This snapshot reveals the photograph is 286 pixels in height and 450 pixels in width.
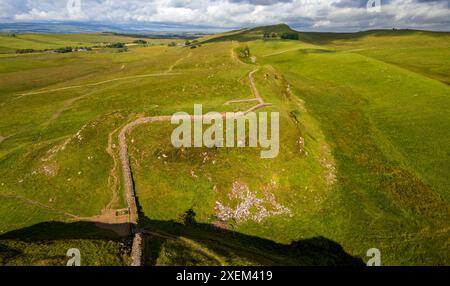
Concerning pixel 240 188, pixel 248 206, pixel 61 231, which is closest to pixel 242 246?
pixel 248 206

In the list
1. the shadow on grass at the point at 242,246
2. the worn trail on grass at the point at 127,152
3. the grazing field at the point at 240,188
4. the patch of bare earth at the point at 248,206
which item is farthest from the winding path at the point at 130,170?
the patch of bare earth at the point at 248,206

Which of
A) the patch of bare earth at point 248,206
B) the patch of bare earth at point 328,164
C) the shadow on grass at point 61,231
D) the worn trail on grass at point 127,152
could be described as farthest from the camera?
the patch of bare earth at point 328,164

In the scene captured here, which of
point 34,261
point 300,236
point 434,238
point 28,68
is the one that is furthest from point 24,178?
point 28,68

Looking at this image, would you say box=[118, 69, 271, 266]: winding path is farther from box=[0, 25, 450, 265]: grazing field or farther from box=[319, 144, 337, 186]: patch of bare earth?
box=[319, 144, 337, 186]: patch of bare earth

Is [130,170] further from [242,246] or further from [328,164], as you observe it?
[328,164]

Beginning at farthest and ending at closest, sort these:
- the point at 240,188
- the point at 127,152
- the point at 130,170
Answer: the point at 127,152
the point at 130,170
the point at 240,188

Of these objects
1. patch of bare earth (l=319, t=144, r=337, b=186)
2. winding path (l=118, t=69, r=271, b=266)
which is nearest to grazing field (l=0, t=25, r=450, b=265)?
patch of bare earth (l=319, t=144, r=337, b=186)

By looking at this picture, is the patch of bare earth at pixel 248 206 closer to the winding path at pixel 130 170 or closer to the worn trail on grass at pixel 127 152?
the winding path at pixel 130 170

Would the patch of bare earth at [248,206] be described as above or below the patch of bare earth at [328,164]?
below
